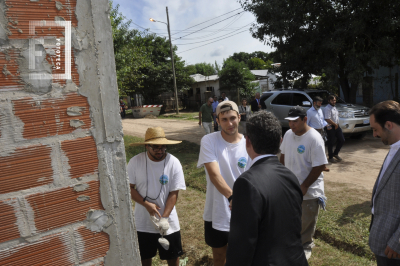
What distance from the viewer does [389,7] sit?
34.9 feet

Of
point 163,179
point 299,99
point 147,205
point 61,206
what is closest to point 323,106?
point 299,99

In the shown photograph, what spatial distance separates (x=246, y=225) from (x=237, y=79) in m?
26.4

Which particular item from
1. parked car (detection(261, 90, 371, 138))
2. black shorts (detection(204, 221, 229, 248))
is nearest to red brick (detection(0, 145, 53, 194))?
black shorts (detection(204, 221, 229, 248))

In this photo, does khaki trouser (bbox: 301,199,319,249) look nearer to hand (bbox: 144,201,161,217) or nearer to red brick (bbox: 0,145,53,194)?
hand (bbox: 144,201,161,217)

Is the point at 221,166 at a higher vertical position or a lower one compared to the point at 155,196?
higher

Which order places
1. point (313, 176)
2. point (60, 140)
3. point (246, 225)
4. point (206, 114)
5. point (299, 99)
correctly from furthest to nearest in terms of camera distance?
point (299, 99), point (206, 114), point (313, 176), point (246, 225), point (60, 140)

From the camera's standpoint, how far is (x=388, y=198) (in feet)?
7.78

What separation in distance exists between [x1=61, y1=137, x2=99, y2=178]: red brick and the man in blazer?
221cm

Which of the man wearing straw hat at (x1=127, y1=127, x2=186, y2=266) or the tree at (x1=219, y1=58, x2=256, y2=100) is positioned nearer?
the man wearing straw hat at (x1=127, y1=127, x2=186, y2=266)

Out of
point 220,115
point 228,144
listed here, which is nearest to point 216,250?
point 228,144

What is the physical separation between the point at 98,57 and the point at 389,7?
12305 mm

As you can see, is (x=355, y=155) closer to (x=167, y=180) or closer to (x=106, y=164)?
(x=167, y=180)

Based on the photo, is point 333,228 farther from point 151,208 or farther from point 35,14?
point 35,14

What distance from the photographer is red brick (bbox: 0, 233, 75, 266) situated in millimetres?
1436
